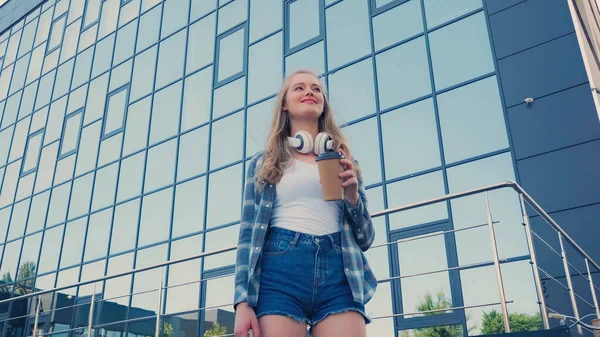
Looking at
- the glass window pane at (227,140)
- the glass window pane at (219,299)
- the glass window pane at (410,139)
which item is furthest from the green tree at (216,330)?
the glass window pane at (410,139)

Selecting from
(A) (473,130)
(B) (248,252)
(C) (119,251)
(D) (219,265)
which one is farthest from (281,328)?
(C) (119,251)

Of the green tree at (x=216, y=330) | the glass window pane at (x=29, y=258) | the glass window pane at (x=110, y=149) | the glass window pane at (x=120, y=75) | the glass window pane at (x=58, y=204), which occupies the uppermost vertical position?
the glass window pane at (x=120, y=75)

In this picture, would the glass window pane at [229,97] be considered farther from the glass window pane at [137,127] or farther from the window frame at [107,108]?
the window frame at [107,108]

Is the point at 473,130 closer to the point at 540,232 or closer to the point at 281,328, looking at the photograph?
the point at 540,232

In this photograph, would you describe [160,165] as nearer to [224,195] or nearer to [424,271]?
[224,195]

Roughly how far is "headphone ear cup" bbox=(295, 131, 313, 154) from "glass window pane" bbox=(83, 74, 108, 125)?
38.0ft

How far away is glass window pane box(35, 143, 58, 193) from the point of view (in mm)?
13055

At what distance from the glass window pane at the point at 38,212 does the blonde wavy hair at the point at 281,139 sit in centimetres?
1206

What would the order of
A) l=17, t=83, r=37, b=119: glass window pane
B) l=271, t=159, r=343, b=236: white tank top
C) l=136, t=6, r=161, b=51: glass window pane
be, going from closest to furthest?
l=271, t=159, r=343, b=236: white tank top
l=136, t=6, r=161, b=51: glass window pane
l=17, t=83, r=37, b=119: glass window pane

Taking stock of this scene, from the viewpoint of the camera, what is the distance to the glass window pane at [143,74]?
470 inches

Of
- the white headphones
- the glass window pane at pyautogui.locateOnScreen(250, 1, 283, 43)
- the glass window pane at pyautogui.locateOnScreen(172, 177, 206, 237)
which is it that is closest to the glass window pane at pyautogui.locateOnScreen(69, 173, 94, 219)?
the glass window pane at pyautogui.locateOnScreen(172, 177, 206, 237)

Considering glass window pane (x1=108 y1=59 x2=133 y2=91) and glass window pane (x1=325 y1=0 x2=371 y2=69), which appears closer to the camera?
glass window pane (x1=325 y1=0 x2=371 y2=69)

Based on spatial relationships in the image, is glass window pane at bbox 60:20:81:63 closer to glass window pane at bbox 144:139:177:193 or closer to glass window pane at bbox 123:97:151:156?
glass window pane at bbox 123:97:151:156

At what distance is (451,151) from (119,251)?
261 inches
